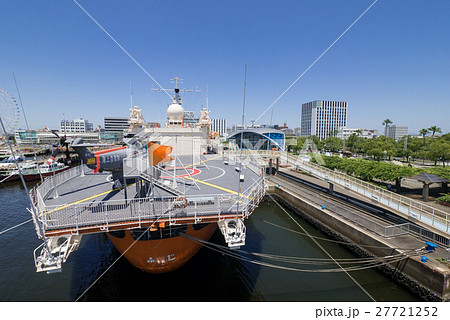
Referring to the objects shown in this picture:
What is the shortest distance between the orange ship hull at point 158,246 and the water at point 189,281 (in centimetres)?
171

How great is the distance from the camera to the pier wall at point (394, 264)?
15273mm

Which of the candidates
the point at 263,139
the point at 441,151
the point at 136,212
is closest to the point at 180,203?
the point at 136,212

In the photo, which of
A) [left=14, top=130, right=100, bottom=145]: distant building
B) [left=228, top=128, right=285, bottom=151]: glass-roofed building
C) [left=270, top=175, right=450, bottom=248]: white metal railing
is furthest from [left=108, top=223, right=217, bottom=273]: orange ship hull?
[left=228, top=128, right=285, bottom=151]: glass-roofed building

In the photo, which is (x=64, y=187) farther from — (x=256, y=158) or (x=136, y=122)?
(x=256, y=158)

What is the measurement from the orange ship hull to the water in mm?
1708

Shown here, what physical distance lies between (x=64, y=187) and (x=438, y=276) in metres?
32.0

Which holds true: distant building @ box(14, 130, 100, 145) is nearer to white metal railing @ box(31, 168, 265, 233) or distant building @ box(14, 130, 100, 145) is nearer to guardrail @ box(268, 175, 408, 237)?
white metal railing @ box(31, 168, 265, 233)

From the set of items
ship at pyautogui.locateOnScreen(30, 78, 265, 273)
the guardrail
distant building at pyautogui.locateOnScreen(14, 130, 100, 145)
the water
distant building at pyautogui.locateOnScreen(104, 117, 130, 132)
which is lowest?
the water

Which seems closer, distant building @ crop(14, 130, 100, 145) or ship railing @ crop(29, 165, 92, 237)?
ship railing @ crop(29, 165, 92, 237)

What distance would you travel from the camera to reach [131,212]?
1295 centimetres

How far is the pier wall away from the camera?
50.1ft

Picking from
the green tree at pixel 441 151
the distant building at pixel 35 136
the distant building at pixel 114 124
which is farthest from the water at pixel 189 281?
the distant building at pixel 114 124

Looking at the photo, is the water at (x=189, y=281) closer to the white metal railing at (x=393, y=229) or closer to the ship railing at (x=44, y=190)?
the white metal railing at (x=393, y=229)

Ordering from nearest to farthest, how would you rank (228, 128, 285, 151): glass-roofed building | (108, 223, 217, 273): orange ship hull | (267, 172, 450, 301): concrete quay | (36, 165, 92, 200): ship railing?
(108, 223, 217, 273): orange ship hull
(267, 172, 450, 301): concrete quay
(36, 165, 92, 200): ship railing
(228, 128, 285, 151): glass-roofed building
